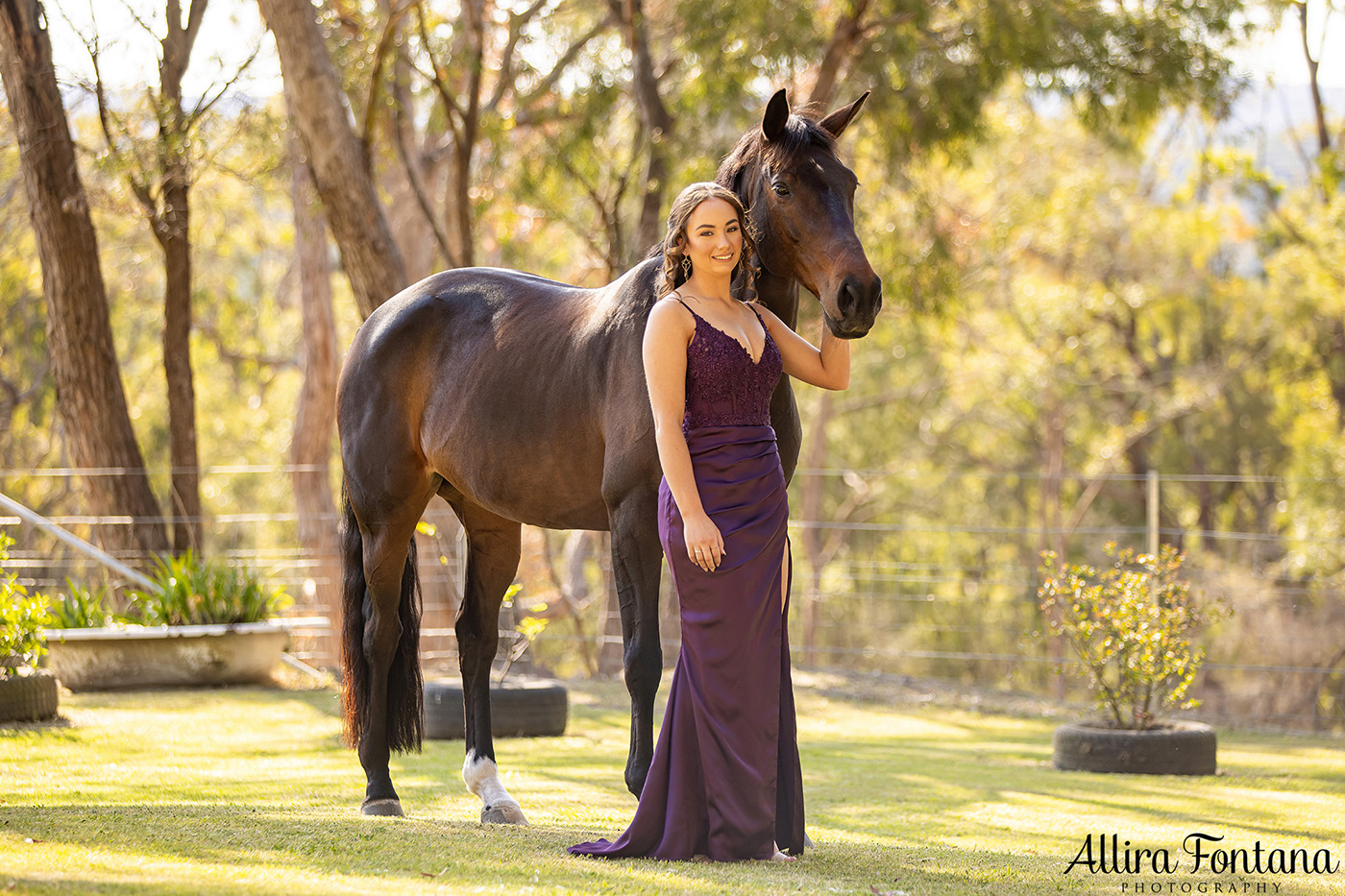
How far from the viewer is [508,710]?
6.66 meters

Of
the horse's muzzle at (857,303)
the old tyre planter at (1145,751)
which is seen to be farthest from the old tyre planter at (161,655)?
the horse's muzzle at (857,303)

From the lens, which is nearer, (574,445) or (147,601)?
(574,445)

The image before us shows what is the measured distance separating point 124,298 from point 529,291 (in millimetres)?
19280

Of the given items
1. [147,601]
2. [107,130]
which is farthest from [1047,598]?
[107,130]

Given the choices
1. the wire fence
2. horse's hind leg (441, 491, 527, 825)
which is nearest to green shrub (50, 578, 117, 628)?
the wire fence

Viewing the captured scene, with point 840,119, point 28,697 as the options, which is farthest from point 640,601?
point 28,697

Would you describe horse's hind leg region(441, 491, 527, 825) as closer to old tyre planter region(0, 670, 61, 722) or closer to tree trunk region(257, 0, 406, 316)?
old tyre planter region(0, 670, 61, 722)

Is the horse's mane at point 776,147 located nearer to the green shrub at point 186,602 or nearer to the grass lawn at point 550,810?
the grass lawn at point 550,810

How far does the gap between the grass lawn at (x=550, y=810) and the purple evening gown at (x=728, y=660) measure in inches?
4.6

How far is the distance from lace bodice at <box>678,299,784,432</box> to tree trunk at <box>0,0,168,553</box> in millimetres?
7476

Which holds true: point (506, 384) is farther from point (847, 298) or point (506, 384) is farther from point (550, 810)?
point (550, 810)

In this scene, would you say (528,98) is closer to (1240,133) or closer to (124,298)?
(1240,133)

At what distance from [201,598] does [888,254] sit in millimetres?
7258

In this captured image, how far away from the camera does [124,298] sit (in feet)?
70.2
